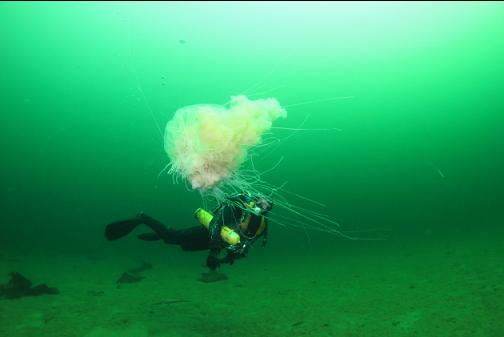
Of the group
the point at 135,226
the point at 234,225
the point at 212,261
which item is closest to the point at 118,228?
the point at 135,226

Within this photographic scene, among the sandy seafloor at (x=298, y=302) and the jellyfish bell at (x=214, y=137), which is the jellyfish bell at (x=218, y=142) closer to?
the jellyfish bell at (x=214, y=137)

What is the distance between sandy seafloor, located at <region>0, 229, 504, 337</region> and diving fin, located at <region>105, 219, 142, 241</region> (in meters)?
1.56

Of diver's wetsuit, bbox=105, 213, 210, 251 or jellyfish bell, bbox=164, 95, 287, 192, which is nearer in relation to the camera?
jellyfish bell, bbox=164, 95, 287, 192

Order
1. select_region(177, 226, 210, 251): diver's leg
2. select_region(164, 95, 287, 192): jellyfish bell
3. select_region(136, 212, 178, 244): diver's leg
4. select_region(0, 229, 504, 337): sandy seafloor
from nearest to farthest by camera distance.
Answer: select_region(164, 95, 287, 192): jellyfish bell
select_region(0, 229, 504, 337): sandy seafloor
select_region(177, 226, 210, 251): diver's leg
select_region(136, 212, 178, 244): diver's leg

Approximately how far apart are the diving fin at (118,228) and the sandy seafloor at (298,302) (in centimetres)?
156

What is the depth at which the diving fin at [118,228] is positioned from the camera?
576cm

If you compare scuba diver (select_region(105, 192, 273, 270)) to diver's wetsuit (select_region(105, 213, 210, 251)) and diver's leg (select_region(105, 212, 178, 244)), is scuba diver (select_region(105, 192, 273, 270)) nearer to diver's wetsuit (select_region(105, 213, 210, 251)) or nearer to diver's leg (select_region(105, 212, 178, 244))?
diver's wetsuit (select_region(105, 213, 210, 251))

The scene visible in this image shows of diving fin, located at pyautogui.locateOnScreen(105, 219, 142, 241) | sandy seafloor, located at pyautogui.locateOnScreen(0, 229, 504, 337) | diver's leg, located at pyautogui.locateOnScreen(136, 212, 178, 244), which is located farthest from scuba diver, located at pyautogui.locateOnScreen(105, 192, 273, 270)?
sandy seafloor, located at pyautogui.locateOnScreen(0, 229, 504, 337)

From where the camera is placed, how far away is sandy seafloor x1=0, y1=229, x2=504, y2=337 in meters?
5.59

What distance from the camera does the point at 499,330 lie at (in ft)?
15.5

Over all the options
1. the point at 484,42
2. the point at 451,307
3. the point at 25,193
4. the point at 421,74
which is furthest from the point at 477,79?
the point at 25,193

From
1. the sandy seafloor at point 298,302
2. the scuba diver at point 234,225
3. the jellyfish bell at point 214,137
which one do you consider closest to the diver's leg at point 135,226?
the scuba diver at point 234,225

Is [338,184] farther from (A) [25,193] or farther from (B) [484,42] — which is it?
(A) [25,193]

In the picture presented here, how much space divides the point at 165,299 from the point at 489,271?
24.7ft
